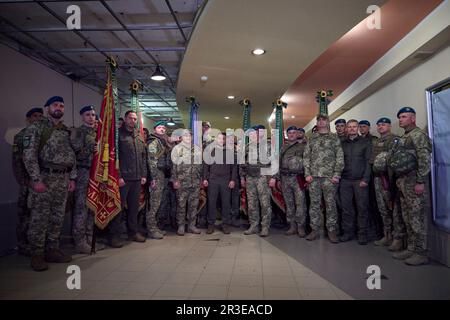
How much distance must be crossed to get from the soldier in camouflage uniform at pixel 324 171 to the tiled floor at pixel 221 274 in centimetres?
39

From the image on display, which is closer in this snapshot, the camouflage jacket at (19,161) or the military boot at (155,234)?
the camouflage jacket at (19,161)

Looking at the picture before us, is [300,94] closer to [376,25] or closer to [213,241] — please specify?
[376,25]

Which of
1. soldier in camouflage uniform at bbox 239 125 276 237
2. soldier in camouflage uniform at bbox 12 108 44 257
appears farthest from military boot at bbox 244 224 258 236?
soldier in camouflage uniform at bbox 12 108 44 257

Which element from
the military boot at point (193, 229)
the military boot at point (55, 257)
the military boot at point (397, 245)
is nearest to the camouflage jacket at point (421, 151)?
the military boot at point (397, 245)

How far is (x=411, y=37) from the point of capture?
3.75 metres

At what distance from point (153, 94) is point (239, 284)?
7.89m

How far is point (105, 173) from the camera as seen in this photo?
3.55m

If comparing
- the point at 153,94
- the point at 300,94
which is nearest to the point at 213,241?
the point at 300,94

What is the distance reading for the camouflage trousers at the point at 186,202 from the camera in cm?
466

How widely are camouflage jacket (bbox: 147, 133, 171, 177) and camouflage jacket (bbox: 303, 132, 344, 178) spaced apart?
2205mm

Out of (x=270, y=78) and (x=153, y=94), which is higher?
(x=153, y=94)

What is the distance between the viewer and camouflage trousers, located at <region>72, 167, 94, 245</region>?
367cm

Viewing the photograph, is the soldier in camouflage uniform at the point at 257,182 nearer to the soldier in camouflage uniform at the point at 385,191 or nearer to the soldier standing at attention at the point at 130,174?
the soldier in camouflage uniform at the point at 385,191

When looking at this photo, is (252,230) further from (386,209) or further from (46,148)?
(46,148)
